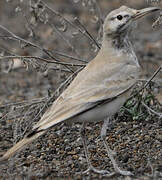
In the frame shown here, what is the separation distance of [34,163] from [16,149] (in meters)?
0.81

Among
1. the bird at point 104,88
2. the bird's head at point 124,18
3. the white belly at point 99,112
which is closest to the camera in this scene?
the bird at point 104,88

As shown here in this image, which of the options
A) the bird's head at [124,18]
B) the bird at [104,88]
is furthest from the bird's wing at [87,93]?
the bird's head at [124,18]

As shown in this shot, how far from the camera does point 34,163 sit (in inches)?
227

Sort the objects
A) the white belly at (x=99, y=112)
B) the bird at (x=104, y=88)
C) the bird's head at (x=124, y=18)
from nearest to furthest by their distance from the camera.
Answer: the bird at (x=104, y=88), the white belly at (x=99, y=112), the bird's head at (x=124, y=18)

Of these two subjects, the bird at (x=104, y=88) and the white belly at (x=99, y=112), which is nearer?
Result: the bird at (x=104, y=88)

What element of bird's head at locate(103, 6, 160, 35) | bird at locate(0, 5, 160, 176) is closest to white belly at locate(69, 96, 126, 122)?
bird at locate(0, 5, 160, 176)

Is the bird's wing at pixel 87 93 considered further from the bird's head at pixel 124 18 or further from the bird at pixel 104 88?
the bird's head at pixel 124 18

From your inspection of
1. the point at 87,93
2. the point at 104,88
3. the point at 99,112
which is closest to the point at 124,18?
the point at 104,88

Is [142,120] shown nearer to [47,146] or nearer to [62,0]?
[47,146]

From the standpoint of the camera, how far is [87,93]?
5.24 metres

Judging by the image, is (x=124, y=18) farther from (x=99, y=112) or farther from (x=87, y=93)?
(x=99, y=112)

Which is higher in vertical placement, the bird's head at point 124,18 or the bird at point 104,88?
the bird's head at point 124,18

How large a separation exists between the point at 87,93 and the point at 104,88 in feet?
0.66

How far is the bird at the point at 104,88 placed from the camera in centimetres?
509
